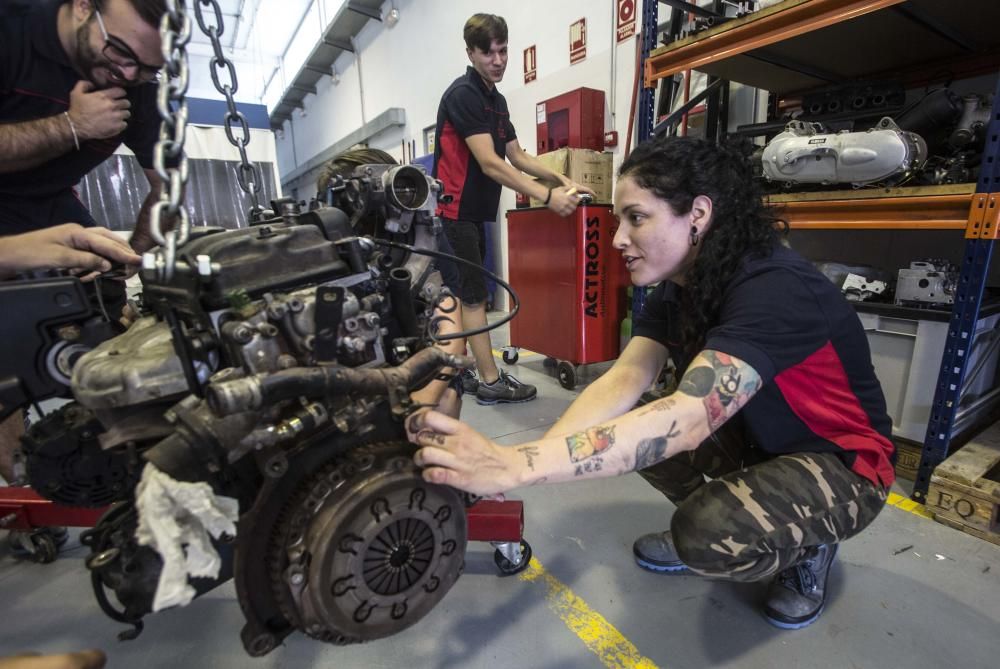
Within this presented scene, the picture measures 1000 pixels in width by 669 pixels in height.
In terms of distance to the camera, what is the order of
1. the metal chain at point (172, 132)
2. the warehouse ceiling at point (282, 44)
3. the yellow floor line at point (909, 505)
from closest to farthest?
the metal chain at point (172, 132) → the yellow floor line at point (909, 505) → the warehouse ceiling at point (282, 44)

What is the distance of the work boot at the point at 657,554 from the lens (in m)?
1.27

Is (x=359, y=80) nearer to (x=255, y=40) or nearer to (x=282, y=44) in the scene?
(x=282, y=44)

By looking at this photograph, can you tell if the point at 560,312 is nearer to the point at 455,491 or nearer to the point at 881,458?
the point at 881,458

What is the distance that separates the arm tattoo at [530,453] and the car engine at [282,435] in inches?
4.9

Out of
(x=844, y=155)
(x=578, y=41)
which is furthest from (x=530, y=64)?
(x=844, y=155)

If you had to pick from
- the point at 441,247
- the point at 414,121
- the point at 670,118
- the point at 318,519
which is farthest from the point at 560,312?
the point at 414,121

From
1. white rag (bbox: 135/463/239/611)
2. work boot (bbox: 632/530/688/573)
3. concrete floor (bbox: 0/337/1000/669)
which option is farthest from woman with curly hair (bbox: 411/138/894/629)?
white rag (bbox: 135/463/239/611)

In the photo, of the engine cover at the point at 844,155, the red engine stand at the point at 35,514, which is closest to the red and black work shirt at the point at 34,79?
the red engine stand at the point at 35,514

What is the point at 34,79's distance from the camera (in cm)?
114

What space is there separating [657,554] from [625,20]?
2857mm

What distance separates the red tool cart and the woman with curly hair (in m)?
1.26

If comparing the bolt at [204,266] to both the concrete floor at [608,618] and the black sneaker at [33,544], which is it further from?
the black sneaker at [33,544]

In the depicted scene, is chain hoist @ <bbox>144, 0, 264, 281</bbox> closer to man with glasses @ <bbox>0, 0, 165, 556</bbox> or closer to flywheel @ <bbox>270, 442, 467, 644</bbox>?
flywheel @ <bbox>270, 442, 467, 644</bbox>

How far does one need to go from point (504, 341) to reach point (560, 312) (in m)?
1.23
